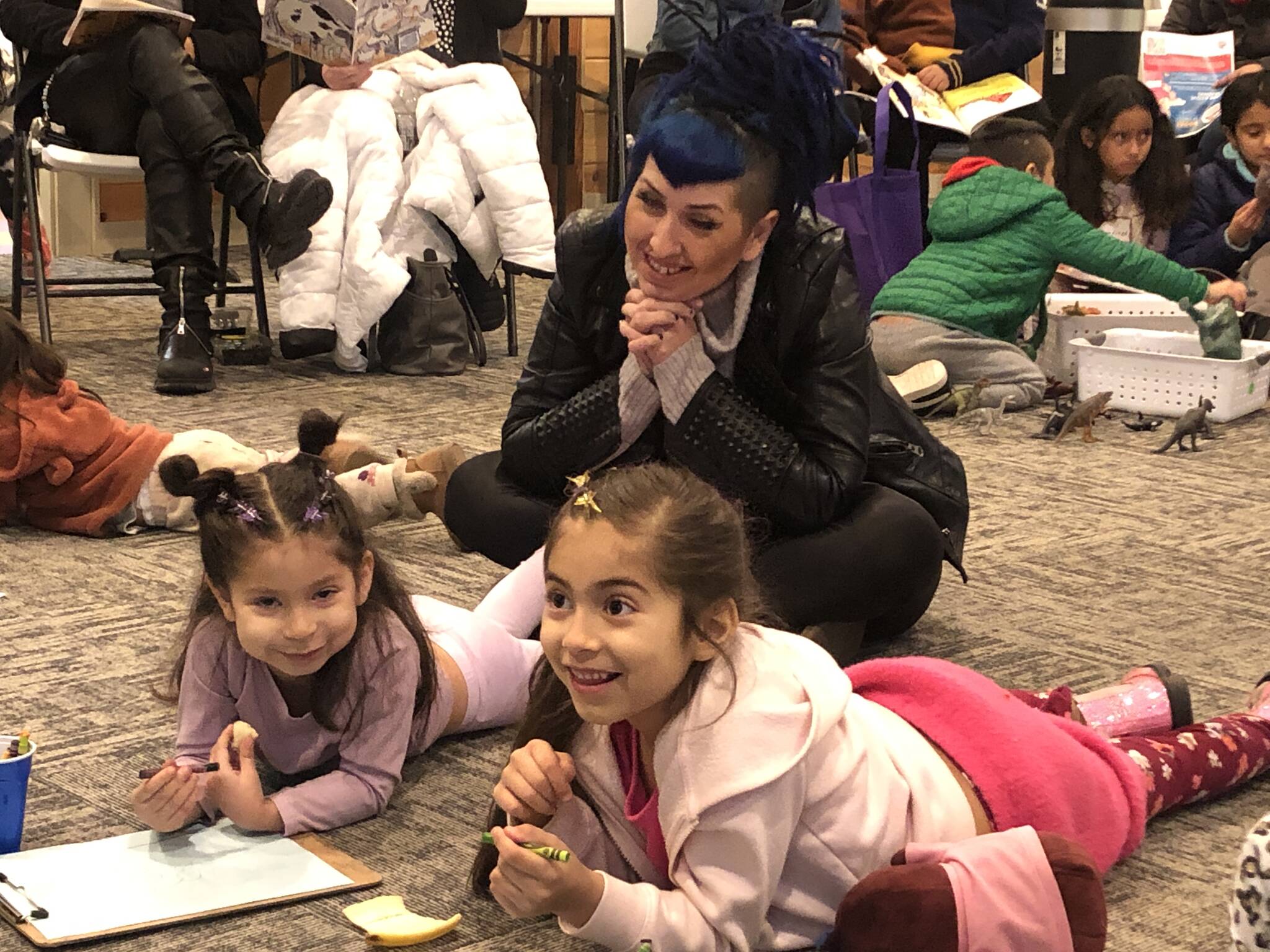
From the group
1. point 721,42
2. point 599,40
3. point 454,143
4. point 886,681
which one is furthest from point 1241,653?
point 599,40

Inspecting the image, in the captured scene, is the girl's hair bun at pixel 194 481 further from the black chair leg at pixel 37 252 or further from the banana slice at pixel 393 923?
the black chair leg at pixel 37 252

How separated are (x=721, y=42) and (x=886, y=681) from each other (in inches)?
26.5

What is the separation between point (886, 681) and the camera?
56.7 inches

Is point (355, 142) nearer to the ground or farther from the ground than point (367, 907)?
farther from the ground

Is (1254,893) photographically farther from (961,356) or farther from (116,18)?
(116,18)

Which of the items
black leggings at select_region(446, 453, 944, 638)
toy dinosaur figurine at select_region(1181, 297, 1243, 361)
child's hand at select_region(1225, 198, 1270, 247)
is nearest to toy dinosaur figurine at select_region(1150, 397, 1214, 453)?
toy dinosaur figurine at select_region(1181, 297, 1243, 361)

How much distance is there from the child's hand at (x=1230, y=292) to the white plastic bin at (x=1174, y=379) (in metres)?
0.12

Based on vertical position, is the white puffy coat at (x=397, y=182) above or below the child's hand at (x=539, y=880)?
above

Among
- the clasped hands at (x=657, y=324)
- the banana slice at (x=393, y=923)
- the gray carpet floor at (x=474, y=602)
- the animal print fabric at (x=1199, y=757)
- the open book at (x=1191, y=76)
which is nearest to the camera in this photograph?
the banana slice at (x=393, y=923)

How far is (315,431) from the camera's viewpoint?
1648mm

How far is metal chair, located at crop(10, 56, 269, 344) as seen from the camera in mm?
3398

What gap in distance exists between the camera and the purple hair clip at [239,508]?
1.46m

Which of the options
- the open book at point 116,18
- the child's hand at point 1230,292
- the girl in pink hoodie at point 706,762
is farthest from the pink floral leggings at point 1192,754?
the open book at point 116,18

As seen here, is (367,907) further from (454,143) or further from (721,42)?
(454,143)
